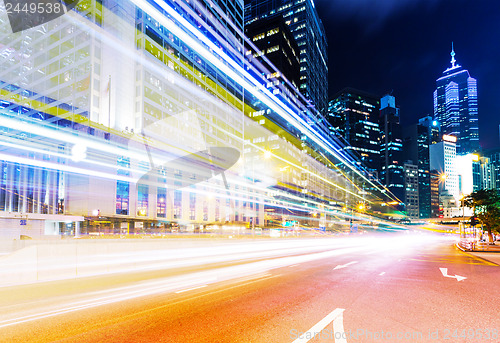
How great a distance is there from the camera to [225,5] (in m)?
106

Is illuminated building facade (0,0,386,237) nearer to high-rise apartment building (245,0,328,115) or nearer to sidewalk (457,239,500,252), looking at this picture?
sidewalk (457,239,500,252)

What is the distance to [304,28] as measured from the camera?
163m

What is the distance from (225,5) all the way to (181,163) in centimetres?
6336

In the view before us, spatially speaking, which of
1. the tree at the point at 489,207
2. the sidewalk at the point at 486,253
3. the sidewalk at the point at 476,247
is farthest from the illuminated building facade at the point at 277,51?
the sidewalk at the point at 486,253

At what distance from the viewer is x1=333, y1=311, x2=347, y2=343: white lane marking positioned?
5.71m

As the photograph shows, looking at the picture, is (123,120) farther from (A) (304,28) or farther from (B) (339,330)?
(A) (304,28)

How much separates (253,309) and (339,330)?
2.33m

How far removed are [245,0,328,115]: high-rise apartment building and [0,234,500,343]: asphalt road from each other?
16096 cm

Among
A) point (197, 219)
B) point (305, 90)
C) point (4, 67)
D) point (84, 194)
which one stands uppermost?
point (305, 90)

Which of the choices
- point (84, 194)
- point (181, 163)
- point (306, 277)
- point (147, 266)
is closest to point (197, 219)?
point (181, 163)

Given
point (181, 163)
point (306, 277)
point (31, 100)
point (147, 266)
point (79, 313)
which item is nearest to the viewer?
point (79, 313)

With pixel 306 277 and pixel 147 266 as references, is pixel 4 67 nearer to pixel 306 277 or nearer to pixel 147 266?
pixel 147 266

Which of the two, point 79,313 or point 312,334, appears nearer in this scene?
point 312,334

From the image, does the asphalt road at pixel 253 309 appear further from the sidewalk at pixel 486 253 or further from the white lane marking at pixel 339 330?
the sidewalk at pixel 486 253
